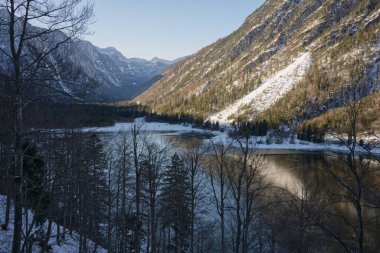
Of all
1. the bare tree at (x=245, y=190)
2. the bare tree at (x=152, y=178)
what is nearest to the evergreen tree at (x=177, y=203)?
the bare tree at (x=152, y=178)

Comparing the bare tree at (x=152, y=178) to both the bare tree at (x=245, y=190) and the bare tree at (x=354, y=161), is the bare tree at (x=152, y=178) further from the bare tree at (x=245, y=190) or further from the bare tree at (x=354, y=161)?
the bare tree at (x=354, y=161)

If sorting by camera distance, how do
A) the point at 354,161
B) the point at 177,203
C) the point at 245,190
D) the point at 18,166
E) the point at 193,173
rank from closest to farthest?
the point at 18,166 < the point at 354,161 < the point at 193,173 < the point at 177,203 < the point at 245,190

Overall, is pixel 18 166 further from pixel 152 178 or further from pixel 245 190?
pixel 245 190

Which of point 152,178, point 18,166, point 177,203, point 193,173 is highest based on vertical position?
point 18,166

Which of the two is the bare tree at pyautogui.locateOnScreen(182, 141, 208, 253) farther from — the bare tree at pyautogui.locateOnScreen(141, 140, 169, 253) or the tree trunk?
the tree trunk

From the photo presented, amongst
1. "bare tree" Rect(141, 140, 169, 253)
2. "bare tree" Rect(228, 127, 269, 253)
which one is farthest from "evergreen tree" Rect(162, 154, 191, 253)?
"bare tree" Rect(228, 127, 269, 253)

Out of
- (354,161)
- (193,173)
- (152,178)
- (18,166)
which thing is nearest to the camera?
(18,166)

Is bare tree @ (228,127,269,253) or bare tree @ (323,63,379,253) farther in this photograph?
bare tree @ (228,127,269,253)

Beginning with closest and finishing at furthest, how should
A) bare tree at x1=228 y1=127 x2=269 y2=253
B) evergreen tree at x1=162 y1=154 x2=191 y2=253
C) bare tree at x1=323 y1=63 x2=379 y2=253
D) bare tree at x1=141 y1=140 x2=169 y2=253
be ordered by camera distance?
1. bare tree at x1=323 y1=63 x2=379 y2=253
2. bare tree at x1=228 y1=127 x2=269 y2=253
3. bare tree at x1=141 y1=140 x2=169 y2=253
4. evergreen tree at x1=162 y1=154 x2=191 y2=253

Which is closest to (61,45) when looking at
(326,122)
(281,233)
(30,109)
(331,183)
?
(30,109)

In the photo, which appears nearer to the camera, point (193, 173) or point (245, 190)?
point (193, 173)

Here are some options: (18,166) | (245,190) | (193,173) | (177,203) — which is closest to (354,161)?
(18,166)
